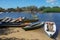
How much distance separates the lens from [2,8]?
45.8 feet

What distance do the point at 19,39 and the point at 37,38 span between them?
3.02 ft

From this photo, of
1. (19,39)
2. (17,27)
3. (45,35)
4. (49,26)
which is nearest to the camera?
(19,39)

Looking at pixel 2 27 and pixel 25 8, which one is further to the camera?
pixel 25 8

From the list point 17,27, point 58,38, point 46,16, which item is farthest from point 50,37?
point 46,16

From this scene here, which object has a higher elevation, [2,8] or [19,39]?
[2,8]

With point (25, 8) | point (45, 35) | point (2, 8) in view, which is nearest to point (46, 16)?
point (25, 8)

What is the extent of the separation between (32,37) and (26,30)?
169 centimetres

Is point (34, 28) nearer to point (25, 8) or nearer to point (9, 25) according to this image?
point (9, 25)

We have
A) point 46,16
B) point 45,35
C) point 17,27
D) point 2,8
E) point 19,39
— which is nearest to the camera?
point 19,39

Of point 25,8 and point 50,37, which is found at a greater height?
point 25,8

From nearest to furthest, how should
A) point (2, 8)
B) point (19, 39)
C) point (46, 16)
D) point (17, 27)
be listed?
point (19, 39) < point (17, 27) < point (2, 8) < point (46, 16)

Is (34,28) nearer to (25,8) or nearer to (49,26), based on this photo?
(49,26)

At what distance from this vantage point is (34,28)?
10.6 meters

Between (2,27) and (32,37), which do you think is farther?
(2,27)
